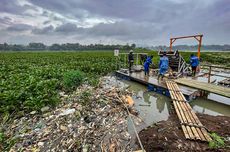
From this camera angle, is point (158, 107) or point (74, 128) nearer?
point (74, 128)

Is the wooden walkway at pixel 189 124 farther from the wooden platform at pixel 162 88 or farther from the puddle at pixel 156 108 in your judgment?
the wooden platform at pixel 162 88

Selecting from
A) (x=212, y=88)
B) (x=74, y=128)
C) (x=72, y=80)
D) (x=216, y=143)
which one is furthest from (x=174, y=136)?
(x=72, y=80)

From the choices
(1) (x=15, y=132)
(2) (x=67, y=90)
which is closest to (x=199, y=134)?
(1) (x=15, y=132)

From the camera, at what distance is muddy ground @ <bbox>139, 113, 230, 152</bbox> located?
2.87 m

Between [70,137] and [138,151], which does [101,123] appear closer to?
[70,137]

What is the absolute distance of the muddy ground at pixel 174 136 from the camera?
2.87 m

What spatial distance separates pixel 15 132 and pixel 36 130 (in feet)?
1.75

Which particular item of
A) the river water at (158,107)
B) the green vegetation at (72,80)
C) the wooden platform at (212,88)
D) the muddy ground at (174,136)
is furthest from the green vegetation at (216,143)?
the green vegetation at (72,80)

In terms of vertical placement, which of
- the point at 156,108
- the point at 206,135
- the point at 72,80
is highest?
the point at 72,80

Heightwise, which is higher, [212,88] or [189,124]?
[212,88]

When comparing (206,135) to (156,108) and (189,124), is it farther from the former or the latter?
(156,108)

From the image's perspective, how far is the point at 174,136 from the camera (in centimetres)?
325

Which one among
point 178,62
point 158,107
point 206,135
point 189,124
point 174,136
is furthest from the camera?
point 178,62

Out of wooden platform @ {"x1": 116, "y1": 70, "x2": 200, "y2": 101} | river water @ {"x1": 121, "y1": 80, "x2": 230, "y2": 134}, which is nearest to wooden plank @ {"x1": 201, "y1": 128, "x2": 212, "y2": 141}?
river water @ {"x1": 121, "y1": 80, "x2": 230, "y2": 134}
